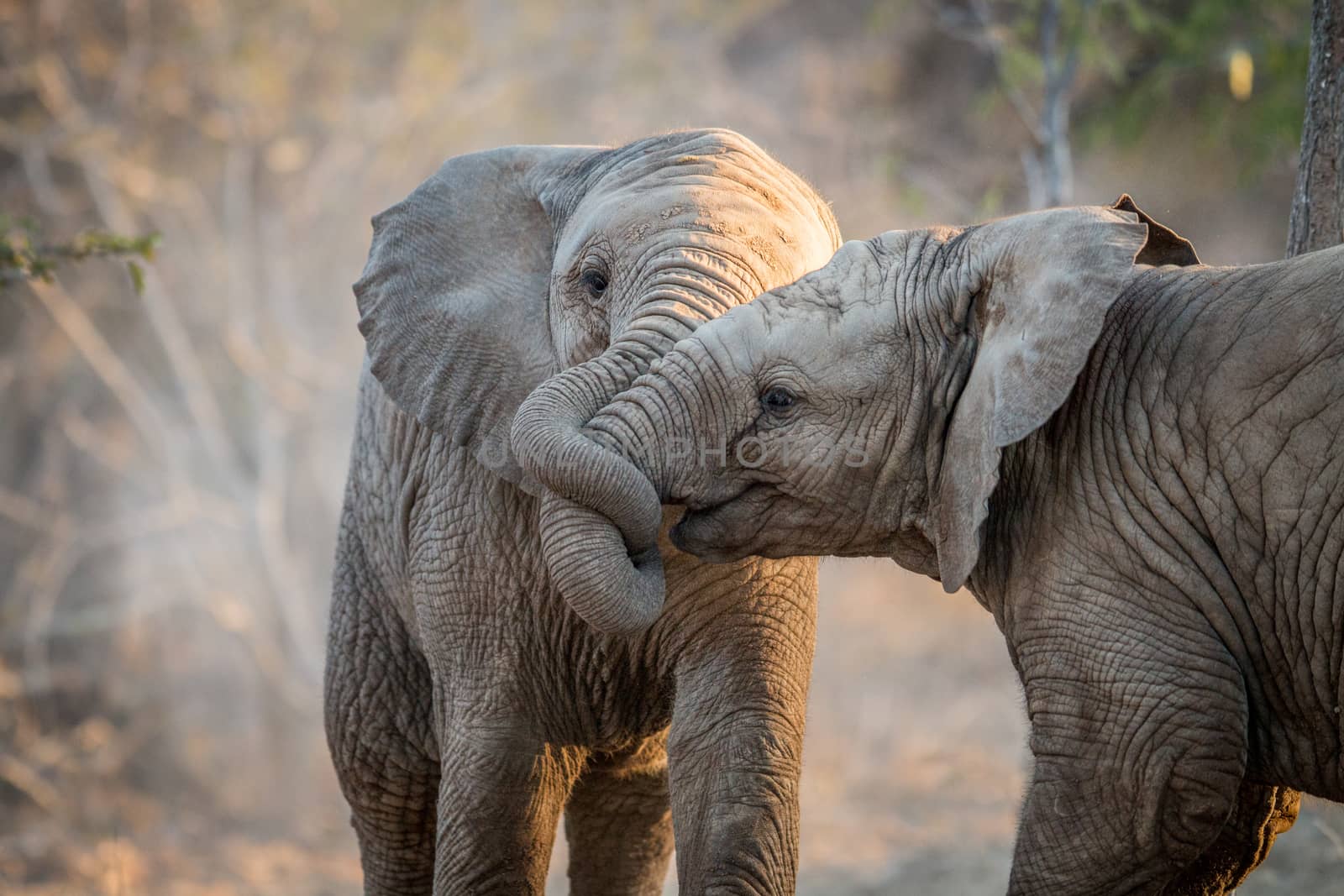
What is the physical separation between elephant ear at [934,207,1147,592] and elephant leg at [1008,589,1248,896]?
319mm

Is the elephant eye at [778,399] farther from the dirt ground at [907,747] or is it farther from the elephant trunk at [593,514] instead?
the dirt ground at [907,747]

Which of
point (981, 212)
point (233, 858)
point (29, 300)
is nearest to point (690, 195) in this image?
point (981, 212)

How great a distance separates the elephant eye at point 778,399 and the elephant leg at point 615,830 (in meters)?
1.95

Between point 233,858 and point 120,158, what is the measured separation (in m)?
6.97

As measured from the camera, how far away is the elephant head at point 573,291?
3402mm

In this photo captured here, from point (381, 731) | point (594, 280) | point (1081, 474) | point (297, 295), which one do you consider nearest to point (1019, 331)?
point (1081, 474)

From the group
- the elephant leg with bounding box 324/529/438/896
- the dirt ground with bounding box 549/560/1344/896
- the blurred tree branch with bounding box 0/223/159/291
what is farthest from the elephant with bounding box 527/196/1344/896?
the dirt ground with bounding box 549/560/1344/896

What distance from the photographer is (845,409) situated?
140 inches

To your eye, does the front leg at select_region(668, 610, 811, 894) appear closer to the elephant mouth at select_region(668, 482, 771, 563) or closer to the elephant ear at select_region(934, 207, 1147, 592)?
the elephant mouth at select_region(668, 482, 771, 563)

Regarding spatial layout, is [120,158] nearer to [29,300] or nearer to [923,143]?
[29,300]

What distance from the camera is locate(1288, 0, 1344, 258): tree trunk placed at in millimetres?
4691

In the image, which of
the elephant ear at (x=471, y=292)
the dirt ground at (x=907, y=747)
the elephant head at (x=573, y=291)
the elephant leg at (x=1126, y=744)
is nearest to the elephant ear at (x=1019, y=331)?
the elephant leg at (x=1126, y=744)

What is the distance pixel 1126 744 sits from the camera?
3230 millimetres

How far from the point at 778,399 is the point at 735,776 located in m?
1.07
